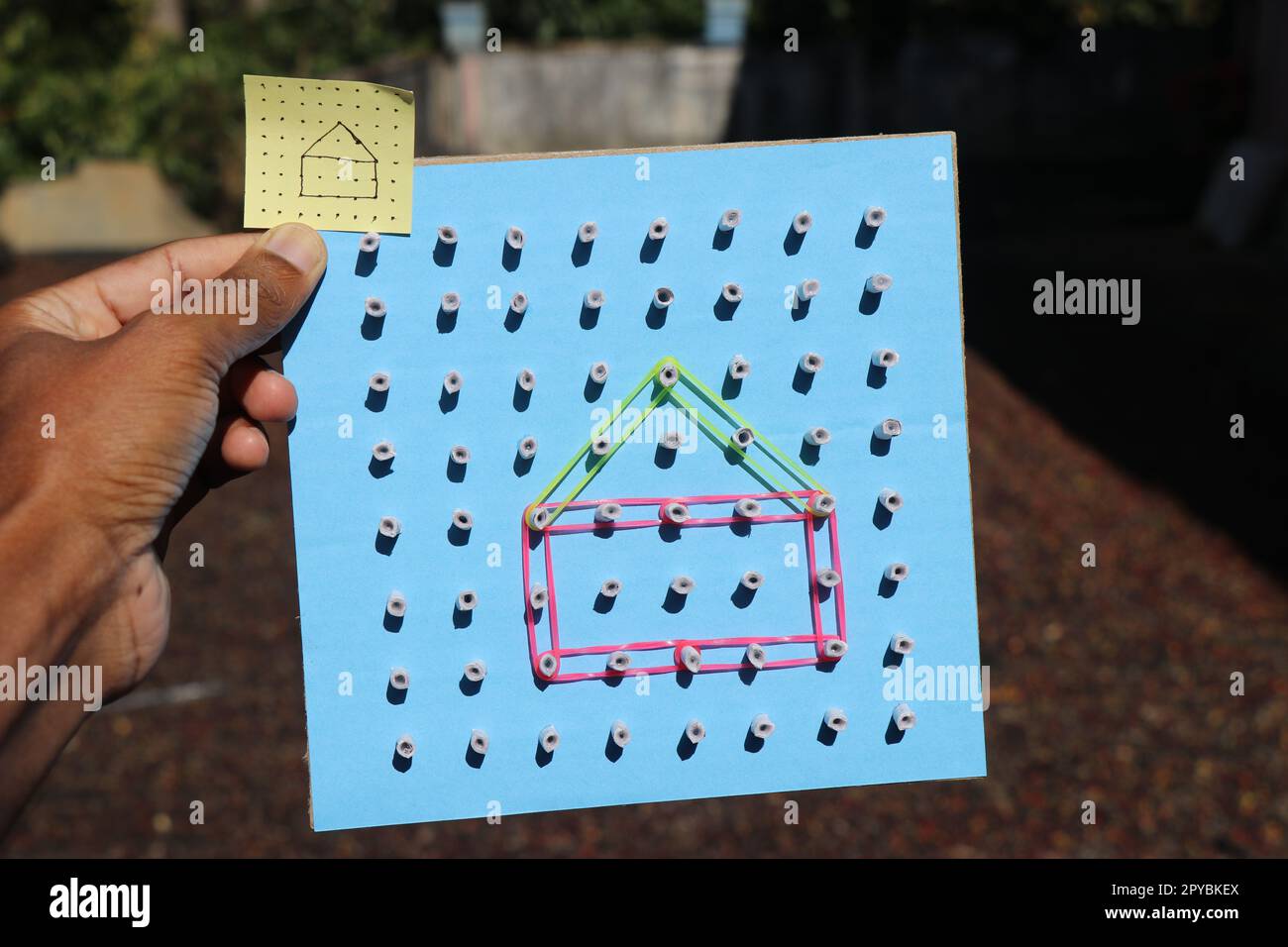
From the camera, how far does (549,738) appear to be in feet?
6.94

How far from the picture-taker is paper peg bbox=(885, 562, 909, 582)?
2.15 m

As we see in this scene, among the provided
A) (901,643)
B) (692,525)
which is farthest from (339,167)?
(901,643)

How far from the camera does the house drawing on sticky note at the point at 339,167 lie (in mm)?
2027

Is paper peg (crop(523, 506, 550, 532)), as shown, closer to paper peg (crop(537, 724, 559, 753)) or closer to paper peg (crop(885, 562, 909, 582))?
paper peg (crop(537, 724, 559, 753))

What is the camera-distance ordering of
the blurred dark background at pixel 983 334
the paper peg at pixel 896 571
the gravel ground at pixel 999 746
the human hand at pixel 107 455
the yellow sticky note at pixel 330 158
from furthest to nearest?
1. the blurred dark background at pixel 983 334
2. the gravel ground at pixel 999 746
3. the paper peg at pixel 896 571
4. the yellow sticky note at pixel 330 158
5. the human hand at pixel 107 455

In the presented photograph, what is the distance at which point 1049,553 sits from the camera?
639 cm

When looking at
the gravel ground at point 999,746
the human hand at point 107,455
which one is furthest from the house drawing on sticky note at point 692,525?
the gravel ground at point 999,746

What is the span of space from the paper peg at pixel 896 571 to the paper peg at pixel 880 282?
50 cm

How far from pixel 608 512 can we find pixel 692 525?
157 mm

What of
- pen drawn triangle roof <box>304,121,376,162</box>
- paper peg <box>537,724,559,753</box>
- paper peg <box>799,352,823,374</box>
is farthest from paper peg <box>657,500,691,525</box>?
pen drawn triangle roof <box>304,121,376,162</box>

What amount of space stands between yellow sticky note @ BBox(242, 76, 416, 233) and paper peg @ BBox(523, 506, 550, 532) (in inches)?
21.5

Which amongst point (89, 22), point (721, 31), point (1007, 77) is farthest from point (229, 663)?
point (89, 22)

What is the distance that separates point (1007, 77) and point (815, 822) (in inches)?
526

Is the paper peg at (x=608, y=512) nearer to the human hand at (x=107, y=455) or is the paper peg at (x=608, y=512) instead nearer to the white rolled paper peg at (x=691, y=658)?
the white rolled paper peg at (x=691, y=658)
